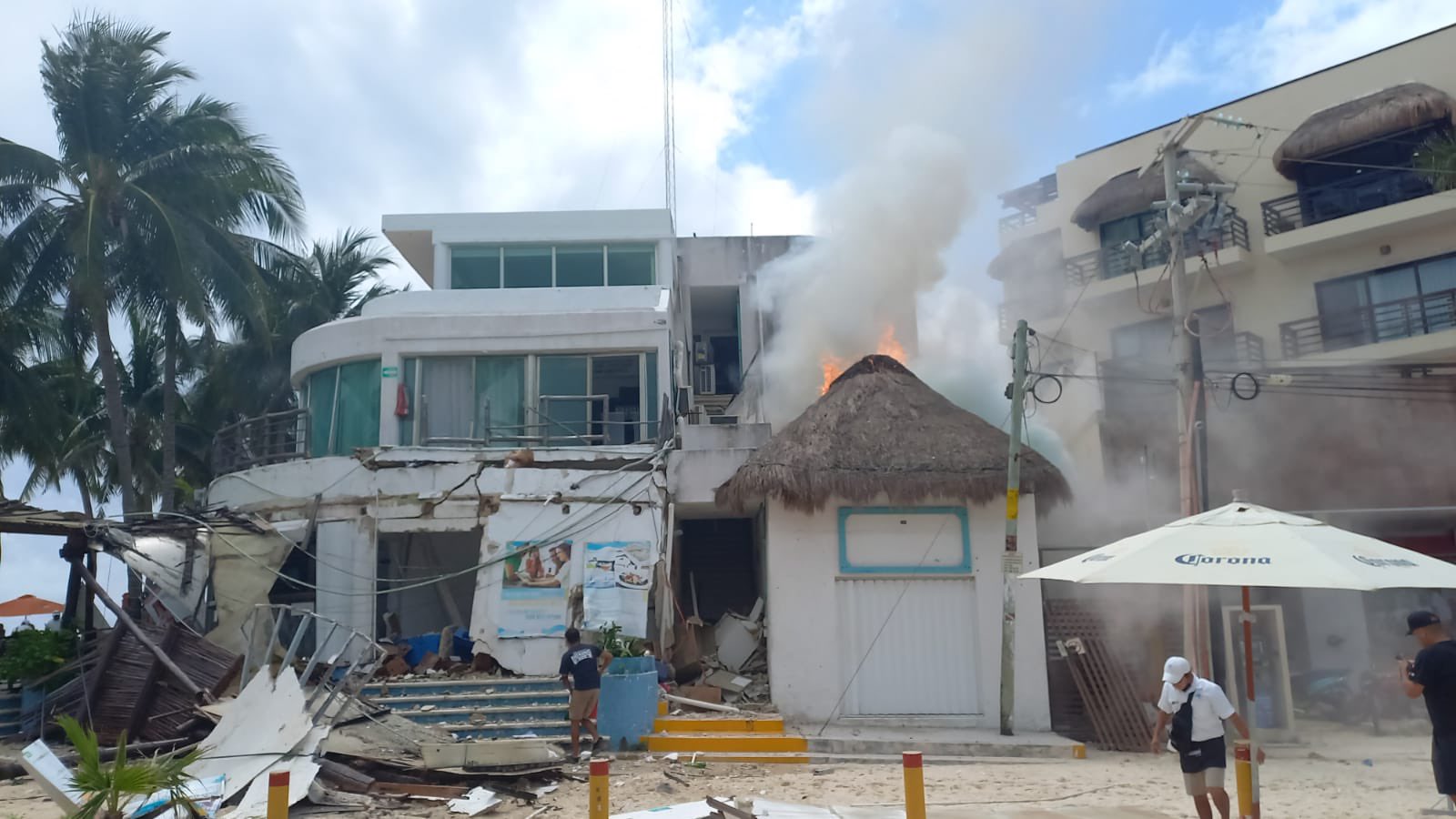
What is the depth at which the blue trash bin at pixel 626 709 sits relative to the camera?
1187 centimetres

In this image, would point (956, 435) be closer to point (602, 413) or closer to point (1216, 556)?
point (602, 413)

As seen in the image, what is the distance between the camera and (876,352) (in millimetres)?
19656

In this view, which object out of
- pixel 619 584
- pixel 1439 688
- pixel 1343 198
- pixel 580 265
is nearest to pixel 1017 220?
pixel 1343 198

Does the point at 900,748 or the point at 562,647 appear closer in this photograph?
the point at 900,748

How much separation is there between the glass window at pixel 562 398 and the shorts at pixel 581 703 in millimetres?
5799

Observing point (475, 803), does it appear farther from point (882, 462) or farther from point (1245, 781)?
point (882, 462)

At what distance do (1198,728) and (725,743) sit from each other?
20.3 feet

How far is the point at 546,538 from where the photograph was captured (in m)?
14.6

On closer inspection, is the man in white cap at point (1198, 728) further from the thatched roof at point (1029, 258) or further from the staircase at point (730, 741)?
the thatched roof at point (1029, 258)

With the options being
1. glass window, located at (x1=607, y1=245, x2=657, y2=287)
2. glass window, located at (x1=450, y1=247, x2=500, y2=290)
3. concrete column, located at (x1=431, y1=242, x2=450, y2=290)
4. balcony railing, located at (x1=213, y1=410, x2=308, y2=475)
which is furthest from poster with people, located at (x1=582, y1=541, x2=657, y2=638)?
concrete column, located at (x1=431, y1=242, x2=450, y2=290)

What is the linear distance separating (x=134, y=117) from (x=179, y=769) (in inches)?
674

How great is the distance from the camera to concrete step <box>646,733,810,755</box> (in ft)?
39.3

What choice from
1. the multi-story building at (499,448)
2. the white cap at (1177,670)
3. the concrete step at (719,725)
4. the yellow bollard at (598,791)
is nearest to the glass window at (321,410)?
the multi-story building at (499,448)

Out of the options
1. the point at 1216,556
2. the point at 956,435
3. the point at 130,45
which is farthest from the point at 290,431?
the point at 1216,556
